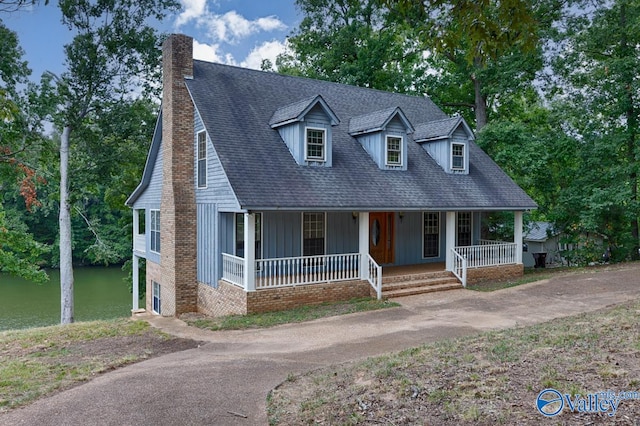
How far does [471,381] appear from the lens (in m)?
5.48

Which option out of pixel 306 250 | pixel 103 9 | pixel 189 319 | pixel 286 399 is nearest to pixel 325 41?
pixel 103 9

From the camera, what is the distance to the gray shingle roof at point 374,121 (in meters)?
16.0

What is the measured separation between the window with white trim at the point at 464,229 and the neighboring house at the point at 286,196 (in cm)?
100

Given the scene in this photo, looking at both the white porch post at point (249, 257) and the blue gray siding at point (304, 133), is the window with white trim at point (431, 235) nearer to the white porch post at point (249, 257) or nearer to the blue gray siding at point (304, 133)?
the blue gray siding at point (304, 133)

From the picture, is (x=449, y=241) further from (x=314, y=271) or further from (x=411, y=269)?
(x=314, y=271)

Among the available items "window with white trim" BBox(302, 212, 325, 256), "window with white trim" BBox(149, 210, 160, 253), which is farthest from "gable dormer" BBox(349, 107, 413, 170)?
"window with white trim" BBox(149, 210, 160, 253)

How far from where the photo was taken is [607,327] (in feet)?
25.1

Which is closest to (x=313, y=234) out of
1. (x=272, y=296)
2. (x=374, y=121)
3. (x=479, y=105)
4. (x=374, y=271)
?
(x=374, y=271)

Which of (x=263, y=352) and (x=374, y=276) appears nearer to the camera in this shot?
(x=263, y=352)

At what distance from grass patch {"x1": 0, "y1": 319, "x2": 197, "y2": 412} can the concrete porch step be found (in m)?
6.68

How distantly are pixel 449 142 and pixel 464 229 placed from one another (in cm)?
385

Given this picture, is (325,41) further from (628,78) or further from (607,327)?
(607,327)

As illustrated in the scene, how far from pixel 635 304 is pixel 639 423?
7349 mm

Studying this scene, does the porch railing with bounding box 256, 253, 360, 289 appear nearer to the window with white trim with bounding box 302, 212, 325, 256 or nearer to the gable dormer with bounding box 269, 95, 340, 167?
the window with white trim with bounding box 302, 212, 325, 256
